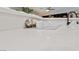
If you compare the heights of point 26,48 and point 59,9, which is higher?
point 59,9

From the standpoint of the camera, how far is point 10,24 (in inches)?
43.8

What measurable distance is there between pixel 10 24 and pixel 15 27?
1.8 inches

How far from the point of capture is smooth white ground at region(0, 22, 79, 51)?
1.03m

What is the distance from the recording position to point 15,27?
1134 mm

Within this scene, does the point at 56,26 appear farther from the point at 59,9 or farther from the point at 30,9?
the point at 30,9

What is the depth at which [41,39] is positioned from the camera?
3.50ft

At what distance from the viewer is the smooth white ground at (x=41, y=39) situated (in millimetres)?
1025
